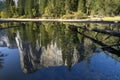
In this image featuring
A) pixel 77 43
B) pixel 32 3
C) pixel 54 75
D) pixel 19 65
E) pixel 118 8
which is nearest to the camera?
pixel 54 75

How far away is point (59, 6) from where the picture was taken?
371 ft

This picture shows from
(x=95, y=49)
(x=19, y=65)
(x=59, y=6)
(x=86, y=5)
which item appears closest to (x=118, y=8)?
(x=86, y=5)

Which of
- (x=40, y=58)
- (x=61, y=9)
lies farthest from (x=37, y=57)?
(x=61, y=9)

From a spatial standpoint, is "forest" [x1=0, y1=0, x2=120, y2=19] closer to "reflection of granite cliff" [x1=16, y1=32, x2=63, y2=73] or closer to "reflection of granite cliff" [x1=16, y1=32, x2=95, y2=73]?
"reflection of granite cliff" [x1=16, y1=32, x2=95, y2=73]

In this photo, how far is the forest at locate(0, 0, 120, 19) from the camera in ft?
283

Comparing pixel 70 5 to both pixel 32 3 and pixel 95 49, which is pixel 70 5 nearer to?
pixel 32 3

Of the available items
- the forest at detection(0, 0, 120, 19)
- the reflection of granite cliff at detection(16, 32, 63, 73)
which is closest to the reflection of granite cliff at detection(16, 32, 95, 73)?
the reflection of granite cliff at detection(16, 32, 63, 73)

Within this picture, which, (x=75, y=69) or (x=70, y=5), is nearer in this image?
(x=75, y=69)

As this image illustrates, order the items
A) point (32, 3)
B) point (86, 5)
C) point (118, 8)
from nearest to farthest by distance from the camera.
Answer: point (118, 8) < point (86, 5) < point (32, 3)

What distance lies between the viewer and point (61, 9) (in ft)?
367

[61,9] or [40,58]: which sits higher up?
[40,58]

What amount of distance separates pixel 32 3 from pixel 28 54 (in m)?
99.8

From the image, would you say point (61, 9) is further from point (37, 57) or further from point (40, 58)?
point (40, 58)

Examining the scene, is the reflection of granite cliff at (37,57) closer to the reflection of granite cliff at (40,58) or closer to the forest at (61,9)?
the reflection of granite cliff at (40,58)
